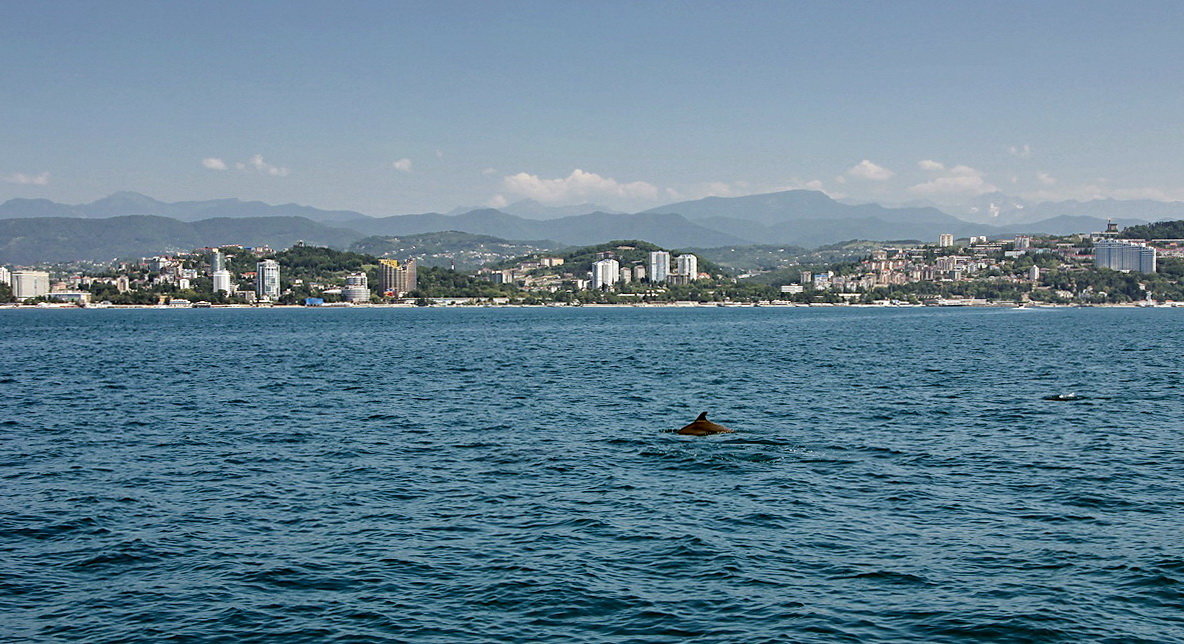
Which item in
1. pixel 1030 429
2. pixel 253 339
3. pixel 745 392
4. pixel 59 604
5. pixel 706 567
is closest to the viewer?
pixel 59 604

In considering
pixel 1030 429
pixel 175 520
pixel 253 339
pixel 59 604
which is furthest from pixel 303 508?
pixel 253 339

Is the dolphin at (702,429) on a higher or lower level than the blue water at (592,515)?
higher

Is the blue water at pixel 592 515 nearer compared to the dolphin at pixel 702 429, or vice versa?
the blue water at pixel 592 515

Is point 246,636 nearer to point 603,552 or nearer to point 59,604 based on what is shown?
point 59,604

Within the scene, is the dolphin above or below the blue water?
above

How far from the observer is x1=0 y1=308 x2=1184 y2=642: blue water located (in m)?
19.2

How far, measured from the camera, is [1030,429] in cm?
4175

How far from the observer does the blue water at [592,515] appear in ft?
63.2

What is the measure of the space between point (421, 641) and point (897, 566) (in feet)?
34.0

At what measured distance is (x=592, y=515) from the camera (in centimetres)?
2662

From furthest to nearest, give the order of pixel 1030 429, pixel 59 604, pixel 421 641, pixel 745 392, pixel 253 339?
pixel 253 339 → pixel 745 392 → pixel 1030 429 → pixel 59 604 → pixel 421 641

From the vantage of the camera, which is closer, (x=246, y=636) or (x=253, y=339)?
(x=246, y=636)

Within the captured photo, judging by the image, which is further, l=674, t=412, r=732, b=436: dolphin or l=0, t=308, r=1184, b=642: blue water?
l=674, t=412, r=732, b=436: dolphin

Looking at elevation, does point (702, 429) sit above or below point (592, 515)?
above
